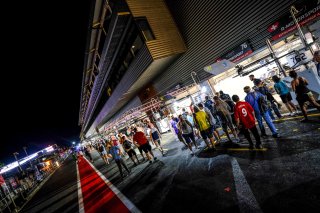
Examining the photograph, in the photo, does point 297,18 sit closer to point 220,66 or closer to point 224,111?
point 220,66

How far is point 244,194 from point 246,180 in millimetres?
683

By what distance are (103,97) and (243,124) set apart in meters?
26.4

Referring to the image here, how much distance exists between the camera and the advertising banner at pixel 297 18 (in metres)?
8.80

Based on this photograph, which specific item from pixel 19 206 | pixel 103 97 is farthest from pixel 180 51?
pixel 103 97

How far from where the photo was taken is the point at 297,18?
9422 mm

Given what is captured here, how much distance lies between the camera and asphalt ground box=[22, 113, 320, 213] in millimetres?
4531

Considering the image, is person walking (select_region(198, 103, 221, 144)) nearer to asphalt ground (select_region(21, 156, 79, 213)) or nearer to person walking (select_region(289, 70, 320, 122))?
person walking (select_region(289, 70, 320, 122))

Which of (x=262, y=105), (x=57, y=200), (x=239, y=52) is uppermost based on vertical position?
(x=239, y=52)

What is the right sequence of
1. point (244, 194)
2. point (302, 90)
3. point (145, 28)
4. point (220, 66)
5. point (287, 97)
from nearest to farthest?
1. point (244, 194)
2. point (302, 90)
3. point (220, 66)
4. point (287, 97)
5. point (145, 28)

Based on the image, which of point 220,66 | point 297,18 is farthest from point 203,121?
point 297,18

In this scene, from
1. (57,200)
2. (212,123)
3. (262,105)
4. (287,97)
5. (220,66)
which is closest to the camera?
(262,105)

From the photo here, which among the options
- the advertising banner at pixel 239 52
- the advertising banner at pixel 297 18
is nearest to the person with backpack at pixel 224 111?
the advertising banner at pixel 239 52

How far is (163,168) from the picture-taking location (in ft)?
33.3

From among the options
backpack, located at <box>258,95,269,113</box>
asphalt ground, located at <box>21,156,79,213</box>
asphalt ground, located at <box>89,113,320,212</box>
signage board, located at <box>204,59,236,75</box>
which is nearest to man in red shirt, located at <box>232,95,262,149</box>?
asphalt ground, located at <box>89,113,320,212</box>
